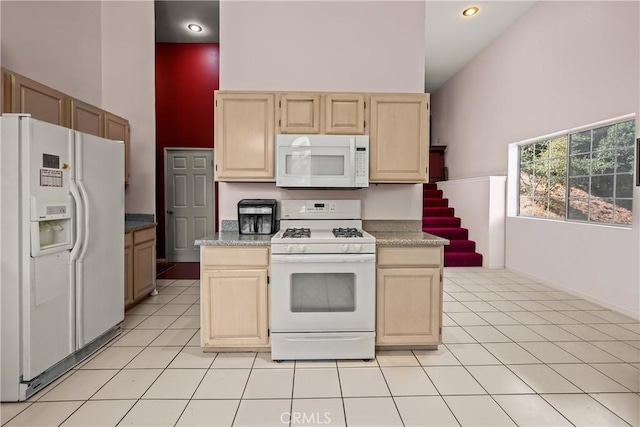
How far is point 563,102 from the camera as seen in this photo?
4035 mm

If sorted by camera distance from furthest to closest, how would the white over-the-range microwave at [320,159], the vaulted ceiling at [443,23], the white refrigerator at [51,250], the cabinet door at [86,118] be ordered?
the vaulted ceiling at [443,23] → the cabinet door at [86,118] → the white over-the-range microwave at [320,159] → the white refrigerator at [51,250]

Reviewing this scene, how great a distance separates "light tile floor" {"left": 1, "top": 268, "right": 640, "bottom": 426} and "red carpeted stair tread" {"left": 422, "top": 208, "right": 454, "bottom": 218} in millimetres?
3612

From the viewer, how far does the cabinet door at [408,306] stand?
246 centimetres

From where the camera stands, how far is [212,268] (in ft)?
7.91

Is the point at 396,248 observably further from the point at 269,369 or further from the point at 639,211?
the point at 639,211

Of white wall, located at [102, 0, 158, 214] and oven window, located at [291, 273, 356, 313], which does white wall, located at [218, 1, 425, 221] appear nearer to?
oven window, located at [291, 273, 356, 313]

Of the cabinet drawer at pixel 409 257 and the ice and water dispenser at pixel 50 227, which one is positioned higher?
the ice and water dispenser at pixel 50 227

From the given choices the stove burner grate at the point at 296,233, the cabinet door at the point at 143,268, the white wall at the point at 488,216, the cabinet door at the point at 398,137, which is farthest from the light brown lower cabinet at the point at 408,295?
the white wall at the point at 488,216

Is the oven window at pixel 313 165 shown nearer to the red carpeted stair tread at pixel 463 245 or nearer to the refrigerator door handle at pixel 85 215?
the refrigerator door handle at pixel 85 215

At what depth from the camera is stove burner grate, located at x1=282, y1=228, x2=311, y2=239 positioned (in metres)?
2.43

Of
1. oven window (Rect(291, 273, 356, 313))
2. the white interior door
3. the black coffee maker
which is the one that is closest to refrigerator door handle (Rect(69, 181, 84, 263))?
the black coffee maker

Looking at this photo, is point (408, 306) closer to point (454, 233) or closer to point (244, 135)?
point (244, 135)

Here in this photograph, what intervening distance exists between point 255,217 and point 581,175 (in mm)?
3881

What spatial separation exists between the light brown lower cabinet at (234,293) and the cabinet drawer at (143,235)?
4.96 feet
